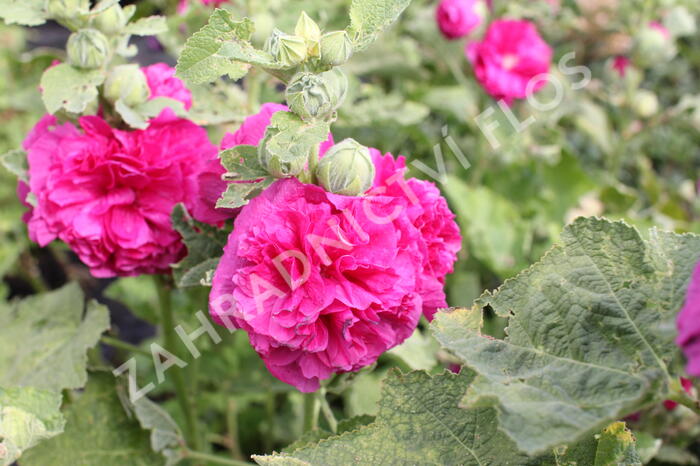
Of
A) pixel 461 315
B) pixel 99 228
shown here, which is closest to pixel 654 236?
pixel 461 315

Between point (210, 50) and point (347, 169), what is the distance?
15cm

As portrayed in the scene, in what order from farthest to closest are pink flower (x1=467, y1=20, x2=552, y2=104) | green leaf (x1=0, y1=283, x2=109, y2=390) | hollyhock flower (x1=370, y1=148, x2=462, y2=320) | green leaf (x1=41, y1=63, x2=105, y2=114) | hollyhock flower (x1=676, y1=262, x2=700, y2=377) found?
pink flower (x1=467, y1=20, x2=552, y2=104), green leaf (x1=0, y1=283, x2=109, y2=390), green leaf (x1=41, y1=63, x2=105, y2=114), hollyhock flower (x1=370, y1=148, x2=462, y2=320), hollyhock flower (x1=676, y1=262, x2=700, y2=377)

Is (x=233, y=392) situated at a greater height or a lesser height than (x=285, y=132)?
lesser

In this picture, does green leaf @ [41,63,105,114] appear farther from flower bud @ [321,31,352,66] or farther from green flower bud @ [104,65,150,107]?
flower bud @ [321,31,352,66]

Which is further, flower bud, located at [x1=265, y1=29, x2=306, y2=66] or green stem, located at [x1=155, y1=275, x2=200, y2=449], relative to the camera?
green stem, located at [x1=155, y1=275, x2=200, y2=449]

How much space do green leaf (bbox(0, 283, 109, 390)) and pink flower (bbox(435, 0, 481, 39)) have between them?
0.94m

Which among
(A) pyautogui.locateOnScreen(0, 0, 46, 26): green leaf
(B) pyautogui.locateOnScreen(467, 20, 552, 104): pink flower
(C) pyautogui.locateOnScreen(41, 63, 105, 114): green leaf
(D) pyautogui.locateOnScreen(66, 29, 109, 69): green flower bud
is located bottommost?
(B) pyautogui.locateOnScreen(467, 20, 552, 104): pink flower

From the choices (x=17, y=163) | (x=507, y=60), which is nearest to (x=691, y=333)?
(x=17, y=163)

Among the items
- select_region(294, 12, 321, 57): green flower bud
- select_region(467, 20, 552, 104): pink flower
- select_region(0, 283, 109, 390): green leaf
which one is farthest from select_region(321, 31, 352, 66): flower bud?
select_region(467, 20, 552, 104): pink flower

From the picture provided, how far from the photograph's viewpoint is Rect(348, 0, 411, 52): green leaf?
61 cm

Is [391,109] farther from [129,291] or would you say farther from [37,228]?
[37,228]

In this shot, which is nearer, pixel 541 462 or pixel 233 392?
pixel 541 462

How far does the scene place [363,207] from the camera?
610 millimetres

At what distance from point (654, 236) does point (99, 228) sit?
55 cm
